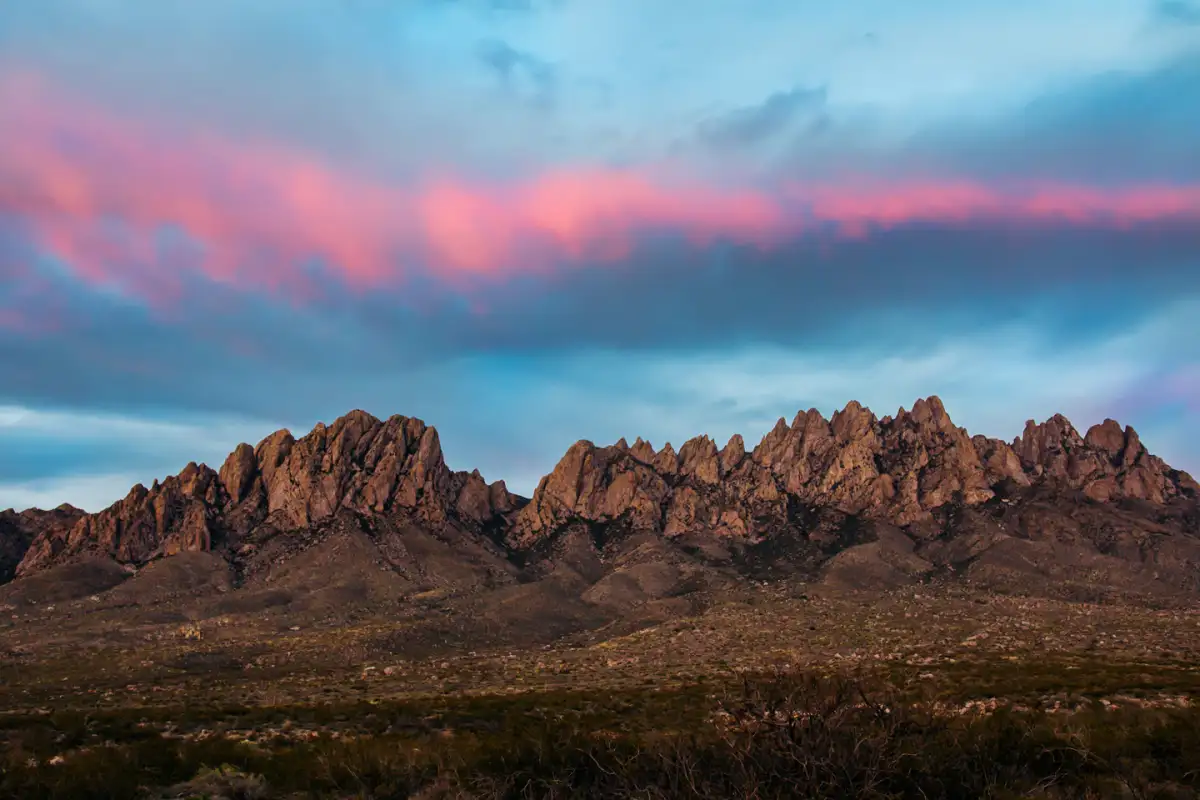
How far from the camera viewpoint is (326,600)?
19062 cm

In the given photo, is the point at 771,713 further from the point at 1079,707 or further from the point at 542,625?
the point at 542,625

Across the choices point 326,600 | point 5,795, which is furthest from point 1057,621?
point 326,600

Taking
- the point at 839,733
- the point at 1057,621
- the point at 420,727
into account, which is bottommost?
the point at 1057,621

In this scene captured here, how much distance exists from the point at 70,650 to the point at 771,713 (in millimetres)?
167136

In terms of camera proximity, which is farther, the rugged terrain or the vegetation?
the rugged terrain

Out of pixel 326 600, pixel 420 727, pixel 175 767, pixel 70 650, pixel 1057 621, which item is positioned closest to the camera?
pixel 175 767

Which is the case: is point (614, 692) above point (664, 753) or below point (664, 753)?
below

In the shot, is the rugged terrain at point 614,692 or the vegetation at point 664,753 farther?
the rugged terrain at point 614,692

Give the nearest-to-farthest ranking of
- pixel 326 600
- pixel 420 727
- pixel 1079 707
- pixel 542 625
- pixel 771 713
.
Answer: pixel 771 713
pixel 420 727
pixel 1079 707
pixel 542 625
pixel 326 600

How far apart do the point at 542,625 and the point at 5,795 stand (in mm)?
155685

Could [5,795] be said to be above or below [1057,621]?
above

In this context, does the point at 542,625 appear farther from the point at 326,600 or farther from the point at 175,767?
the point at 175,767

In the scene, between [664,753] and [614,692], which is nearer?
[664,753]

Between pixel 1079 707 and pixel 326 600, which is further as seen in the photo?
pixel 326 600
